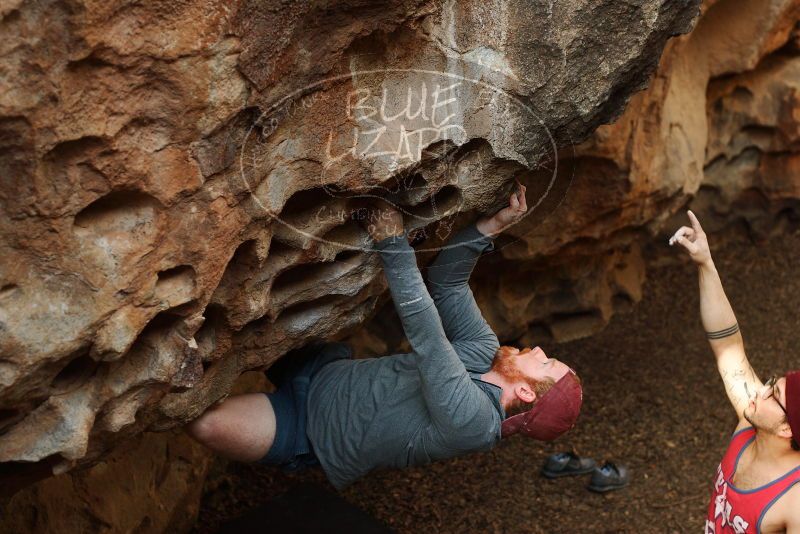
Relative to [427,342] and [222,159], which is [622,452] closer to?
[427,342]

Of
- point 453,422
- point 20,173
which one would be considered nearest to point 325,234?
point 453,422

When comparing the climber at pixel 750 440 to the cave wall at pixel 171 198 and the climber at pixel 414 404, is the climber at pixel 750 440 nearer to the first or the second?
the climber at pixel 414 404

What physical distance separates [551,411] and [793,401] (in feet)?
1.94

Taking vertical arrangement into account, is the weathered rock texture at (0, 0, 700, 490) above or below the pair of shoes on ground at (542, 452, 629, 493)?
above

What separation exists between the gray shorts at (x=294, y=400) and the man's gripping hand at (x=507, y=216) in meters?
0.56

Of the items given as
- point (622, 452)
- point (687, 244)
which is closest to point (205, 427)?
point (687, 244)

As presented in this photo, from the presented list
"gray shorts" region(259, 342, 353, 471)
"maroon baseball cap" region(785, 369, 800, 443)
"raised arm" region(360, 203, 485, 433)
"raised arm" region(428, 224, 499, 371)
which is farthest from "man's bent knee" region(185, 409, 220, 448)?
"maroon baseball cap" region(785, 369, 800, 443)

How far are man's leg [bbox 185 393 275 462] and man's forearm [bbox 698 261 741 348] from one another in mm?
1150

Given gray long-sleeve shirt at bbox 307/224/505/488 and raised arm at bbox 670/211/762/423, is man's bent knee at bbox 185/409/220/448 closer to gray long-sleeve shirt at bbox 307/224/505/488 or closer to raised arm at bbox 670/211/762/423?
gray long-sleeve shirt at bbox 307/224/505/488

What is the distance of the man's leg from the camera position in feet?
7.50

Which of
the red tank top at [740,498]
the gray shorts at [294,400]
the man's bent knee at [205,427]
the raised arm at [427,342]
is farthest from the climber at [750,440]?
the man's bent knee at [205,427]

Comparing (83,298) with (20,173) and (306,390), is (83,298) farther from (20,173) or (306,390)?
(306,390)

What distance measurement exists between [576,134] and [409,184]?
1.49 ft

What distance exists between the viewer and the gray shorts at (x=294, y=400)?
240cm
